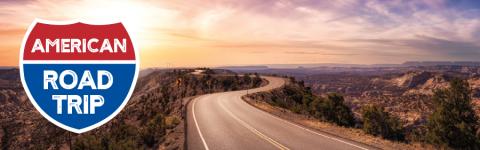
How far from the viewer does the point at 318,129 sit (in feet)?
75.0

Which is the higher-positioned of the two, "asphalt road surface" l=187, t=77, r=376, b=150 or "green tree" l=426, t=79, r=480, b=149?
"asphalt road surface" l=187, t=77, r=376, b=150

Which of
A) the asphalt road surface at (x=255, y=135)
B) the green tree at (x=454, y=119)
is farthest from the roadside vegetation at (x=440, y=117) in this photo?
the asphalt road surface at (x=255, y=135)

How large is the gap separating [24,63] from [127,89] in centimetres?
180

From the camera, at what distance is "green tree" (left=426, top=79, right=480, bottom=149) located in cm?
3902

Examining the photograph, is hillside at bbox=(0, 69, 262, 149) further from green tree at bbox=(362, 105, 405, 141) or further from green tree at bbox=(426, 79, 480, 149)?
green tree at bbox=(426, 79, 480, 149)

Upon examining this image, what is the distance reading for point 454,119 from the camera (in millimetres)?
40594

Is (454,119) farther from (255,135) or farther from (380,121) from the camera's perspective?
(255,135)

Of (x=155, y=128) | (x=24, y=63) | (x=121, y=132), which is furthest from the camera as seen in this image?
(x=121, y=132)

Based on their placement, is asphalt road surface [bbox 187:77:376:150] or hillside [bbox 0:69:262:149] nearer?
asphalt road surface [bbox 187:77:376:150]

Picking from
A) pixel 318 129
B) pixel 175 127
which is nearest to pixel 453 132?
pixel 318 129

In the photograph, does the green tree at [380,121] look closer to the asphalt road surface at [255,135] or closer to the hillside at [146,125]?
the asphalt road surface at [255,135]

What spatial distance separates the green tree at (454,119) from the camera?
39016 millimetres

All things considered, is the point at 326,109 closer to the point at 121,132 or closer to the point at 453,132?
the point at 453,132

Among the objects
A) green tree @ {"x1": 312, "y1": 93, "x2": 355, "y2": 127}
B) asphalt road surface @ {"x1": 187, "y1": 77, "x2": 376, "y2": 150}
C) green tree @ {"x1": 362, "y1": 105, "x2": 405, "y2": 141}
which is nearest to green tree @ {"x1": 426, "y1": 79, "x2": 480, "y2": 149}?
green tree @ {"x1": 362, "y1": 105, "x2": 405, "y2": 141}
